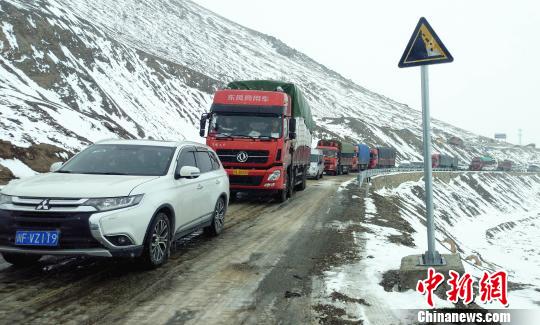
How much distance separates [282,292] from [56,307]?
247cm

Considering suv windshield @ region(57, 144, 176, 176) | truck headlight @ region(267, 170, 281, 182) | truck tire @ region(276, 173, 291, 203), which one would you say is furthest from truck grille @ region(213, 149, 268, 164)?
suv windshield @ region(57, 144, 176, 176)

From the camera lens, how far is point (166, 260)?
20.8ft

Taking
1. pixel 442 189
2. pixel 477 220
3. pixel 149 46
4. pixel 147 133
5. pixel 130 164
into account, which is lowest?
pixel 477 220

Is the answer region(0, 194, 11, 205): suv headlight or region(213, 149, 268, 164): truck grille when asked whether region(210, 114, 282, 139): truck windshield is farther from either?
region(0, 194, 11, 205): suv headlight

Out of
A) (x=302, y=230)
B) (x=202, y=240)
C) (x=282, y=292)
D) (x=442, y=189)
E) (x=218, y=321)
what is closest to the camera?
(x=218, y=321)

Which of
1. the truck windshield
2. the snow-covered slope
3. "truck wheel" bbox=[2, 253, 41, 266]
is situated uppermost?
the snow-covered slope

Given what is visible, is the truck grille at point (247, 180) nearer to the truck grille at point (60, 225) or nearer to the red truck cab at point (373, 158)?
the truck grille at point (60, 225)

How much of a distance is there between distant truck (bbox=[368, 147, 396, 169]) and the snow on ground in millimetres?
7984

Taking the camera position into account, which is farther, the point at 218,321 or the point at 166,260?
the point at 166,260

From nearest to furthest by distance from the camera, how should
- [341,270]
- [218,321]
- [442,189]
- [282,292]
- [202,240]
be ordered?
[218,321]
[282,292]
[341,270]
[202,240]
[442,189]

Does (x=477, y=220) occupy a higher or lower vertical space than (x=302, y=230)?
lower

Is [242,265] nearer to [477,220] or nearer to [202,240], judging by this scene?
[202,240]

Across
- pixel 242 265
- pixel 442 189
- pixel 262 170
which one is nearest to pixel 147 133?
pixel 262 170

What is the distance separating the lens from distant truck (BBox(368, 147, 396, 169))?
58.4 metres
